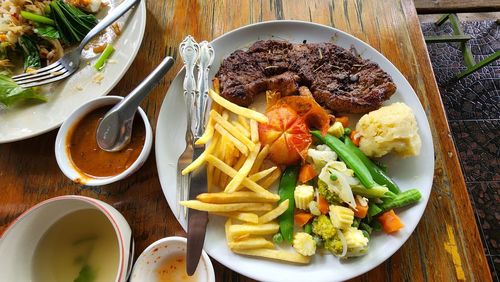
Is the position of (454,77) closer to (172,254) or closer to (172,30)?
(172,30)

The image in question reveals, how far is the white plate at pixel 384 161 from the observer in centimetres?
152

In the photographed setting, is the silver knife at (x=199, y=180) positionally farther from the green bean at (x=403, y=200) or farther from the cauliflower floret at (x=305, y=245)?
the green bean at (x=403, y=200)

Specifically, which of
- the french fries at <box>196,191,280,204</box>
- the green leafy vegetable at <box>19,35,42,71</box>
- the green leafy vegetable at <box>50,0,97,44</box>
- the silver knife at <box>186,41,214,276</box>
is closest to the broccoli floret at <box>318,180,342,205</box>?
the french fries at <box>196,191,280,204</box>

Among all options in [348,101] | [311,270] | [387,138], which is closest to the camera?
[311,270]

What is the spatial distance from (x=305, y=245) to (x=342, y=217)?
217 millimetres

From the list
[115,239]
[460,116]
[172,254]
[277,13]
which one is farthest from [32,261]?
[460,116]

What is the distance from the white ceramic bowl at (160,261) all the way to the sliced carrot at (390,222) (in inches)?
33.8

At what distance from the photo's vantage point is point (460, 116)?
3375 mm

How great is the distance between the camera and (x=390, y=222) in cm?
159

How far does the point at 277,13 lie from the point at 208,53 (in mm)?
662

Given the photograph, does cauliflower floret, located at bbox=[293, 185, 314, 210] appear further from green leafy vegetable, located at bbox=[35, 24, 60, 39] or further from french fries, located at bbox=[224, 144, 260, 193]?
green leafy vegetable, located at bbox=[35, 24, 60, 39]

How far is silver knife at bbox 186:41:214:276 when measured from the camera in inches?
54.7

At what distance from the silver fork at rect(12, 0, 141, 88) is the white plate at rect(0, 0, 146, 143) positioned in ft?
0.14

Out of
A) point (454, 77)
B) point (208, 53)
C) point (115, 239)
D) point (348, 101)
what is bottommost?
point (454, 77)
